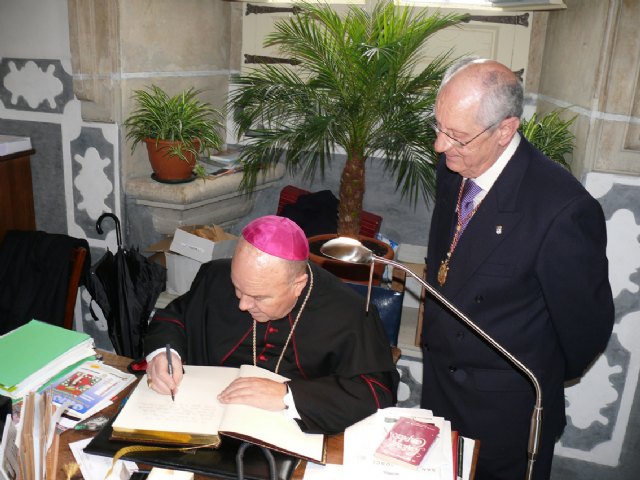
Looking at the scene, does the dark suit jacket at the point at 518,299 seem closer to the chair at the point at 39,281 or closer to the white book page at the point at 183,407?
the white book page at the point at 183,407

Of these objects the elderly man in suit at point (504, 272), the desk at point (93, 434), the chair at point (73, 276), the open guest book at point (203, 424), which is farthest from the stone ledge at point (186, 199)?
the open guest book at point (203, 424)

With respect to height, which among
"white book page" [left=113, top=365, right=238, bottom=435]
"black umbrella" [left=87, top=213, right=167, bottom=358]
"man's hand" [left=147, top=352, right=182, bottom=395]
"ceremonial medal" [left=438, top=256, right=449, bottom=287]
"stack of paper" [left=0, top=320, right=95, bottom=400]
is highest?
"ceremonial medal" [left=438, top=256, right=449, bottom=287]

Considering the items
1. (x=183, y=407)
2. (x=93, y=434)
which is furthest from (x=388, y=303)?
(x=93, y=434)

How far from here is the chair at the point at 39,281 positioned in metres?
3.56

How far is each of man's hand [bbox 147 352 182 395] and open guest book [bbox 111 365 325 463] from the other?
0.07 feet

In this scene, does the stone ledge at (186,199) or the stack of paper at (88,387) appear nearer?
the stack of paper at (88,387)

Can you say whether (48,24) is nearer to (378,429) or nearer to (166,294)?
(166,294)

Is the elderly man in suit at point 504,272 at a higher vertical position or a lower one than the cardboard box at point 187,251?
higher

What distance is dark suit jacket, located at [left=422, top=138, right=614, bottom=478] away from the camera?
198cm

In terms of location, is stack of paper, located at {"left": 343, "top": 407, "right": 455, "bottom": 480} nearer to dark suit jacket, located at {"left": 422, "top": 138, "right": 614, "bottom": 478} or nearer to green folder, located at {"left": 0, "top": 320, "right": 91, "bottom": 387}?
dark suit jacket, located at {"left": 422, "top": 138, "right": 614, "bottom": 478}

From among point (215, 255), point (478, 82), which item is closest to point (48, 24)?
point (215, 255)

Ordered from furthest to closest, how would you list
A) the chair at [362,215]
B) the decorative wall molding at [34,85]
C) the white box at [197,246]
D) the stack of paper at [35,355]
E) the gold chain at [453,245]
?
the chair at [362,215] < the decorative wall molding at [34,85] < the white box at [197,246] < the gold chain at [453,245] < the stack of paper at [35,355]

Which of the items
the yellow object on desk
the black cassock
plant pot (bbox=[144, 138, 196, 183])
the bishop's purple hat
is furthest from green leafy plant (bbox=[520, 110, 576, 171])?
the yellow object on desk

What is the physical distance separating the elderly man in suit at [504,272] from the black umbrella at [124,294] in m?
1.87
